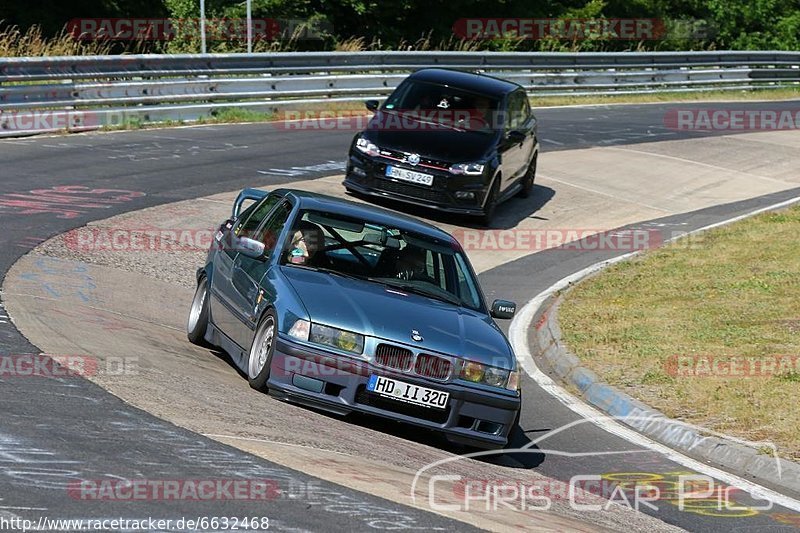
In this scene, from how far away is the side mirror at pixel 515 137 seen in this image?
19016mm

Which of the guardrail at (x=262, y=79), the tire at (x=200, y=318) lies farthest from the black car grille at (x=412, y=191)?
→ the tire at (x=200, y=318)

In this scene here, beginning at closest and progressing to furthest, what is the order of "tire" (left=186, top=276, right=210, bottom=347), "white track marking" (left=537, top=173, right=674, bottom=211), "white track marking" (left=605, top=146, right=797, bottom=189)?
"tire" (left=186, top=276, right=210, bottom=347), "white track marking" (left=537, top=173, right=674, bottom=211), "white track marking" (left=605, top=146, right=797, bottom=189)

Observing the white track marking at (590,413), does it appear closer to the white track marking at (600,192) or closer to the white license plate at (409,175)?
the white license plate at (409,175)

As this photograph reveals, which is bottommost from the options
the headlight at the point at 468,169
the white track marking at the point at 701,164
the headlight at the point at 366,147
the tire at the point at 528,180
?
the white track marking at the point at 701,164

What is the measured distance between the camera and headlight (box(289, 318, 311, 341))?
27.7 ft

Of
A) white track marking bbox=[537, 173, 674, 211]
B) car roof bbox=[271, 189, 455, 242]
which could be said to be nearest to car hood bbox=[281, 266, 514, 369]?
car roof bbox=[271, 189, 455, 242]

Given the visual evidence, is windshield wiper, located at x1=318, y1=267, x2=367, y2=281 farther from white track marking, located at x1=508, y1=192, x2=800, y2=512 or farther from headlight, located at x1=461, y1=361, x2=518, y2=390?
white track marking, located at x1=508, y1=192, x2=800, y2=512

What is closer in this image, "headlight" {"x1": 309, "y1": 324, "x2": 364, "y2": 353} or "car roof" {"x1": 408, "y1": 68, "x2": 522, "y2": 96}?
"headlight" {"x1": 309, "y1": 324, "x2": 364, "y2": 353}

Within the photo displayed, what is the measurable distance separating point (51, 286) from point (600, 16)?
1776 inches

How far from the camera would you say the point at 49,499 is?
18.4 feet

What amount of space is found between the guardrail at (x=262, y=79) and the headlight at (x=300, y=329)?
13.4 meters

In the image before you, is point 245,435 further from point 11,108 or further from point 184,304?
point 11,108

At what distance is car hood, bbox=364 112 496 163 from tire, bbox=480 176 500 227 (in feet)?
1.54

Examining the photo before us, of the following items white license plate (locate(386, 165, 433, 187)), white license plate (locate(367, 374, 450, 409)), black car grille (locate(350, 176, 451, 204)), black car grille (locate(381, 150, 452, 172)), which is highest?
white license plate (locate(367, 374, 450, 409))
